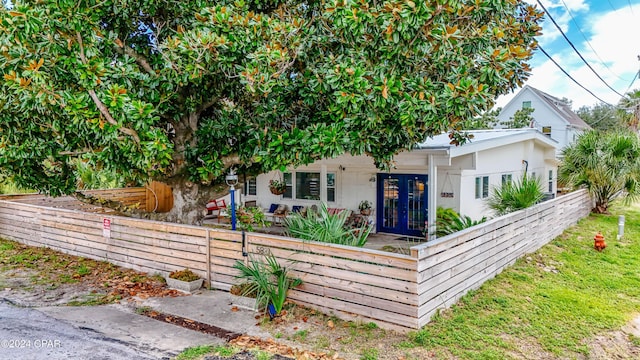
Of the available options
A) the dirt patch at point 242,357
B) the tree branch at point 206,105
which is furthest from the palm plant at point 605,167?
the dirt patch at point 242,357

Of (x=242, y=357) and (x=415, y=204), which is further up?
(x=415, y=204)

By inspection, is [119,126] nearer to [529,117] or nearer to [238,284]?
[238,284]

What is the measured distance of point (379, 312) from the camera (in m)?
5.18

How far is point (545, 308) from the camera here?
6059 millimetres

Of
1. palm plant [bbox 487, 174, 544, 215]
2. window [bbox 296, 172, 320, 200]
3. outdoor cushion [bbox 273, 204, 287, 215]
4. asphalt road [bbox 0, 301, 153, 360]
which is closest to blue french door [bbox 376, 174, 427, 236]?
window [bbox 296, 172, 320, 200]

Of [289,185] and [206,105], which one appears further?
[289,185]

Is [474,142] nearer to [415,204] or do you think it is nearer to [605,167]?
[415,204]

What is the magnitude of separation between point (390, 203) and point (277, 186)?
4.16m

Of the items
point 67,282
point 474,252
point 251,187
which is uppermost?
point 251,187

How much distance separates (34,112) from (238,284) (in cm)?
403

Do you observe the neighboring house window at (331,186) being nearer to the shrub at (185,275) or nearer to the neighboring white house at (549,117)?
the shrub at (185,275)

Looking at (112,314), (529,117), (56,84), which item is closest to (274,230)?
(112,314)

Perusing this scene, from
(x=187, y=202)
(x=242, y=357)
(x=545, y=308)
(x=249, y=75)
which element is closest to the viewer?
(x=242, y=357)

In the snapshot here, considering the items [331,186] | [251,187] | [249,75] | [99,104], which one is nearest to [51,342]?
[99,104]
